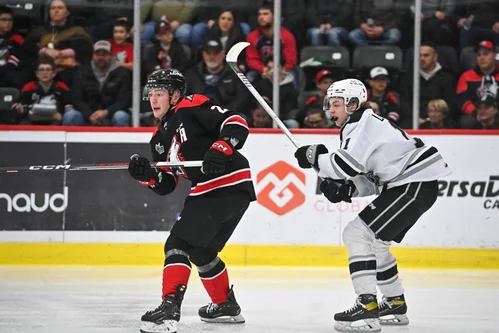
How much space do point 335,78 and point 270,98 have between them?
57cm

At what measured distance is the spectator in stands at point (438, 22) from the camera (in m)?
7.29

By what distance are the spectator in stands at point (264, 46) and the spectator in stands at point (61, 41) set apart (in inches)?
48.8

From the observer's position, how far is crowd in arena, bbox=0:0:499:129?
7.23m

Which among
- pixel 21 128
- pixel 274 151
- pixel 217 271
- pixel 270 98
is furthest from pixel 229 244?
pixel 217 271

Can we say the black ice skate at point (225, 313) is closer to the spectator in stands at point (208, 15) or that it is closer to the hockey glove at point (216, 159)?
the hockey glove at point (216, 159)

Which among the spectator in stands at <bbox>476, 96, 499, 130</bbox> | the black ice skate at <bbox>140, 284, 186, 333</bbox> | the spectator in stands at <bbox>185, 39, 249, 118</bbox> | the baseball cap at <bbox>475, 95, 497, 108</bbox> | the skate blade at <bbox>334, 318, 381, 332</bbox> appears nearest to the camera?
the black ice skate at <bbox>140, 284, 186, 333</bbox>

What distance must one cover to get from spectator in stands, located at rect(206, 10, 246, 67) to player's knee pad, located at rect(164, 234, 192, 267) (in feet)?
11.6

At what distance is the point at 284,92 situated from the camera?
7.29m

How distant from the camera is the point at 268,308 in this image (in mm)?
4977

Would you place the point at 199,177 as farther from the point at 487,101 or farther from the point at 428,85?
the point at 487,101

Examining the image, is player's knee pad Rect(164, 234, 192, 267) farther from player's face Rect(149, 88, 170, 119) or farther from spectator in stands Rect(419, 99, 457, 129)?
spectator in stands Rect(419, 99, 457, 129)

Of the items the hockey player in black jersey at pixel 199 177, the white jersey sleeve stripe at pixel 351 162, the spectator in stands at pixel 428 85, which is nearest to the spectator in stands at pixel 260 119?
the spectator in stands at pixel 428 85

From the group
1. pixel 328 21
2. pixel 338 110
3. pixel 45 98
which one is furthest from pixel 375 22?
pixel 338 110

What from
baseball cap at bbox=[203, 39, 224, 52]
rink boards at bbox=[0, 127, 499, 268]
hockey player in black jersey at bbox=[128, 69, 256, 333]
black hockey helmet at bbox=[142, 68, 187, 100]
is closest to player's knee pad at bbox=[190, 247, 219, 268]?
hockey player in black jersey at bbox=[128, 69, 256, 333]
